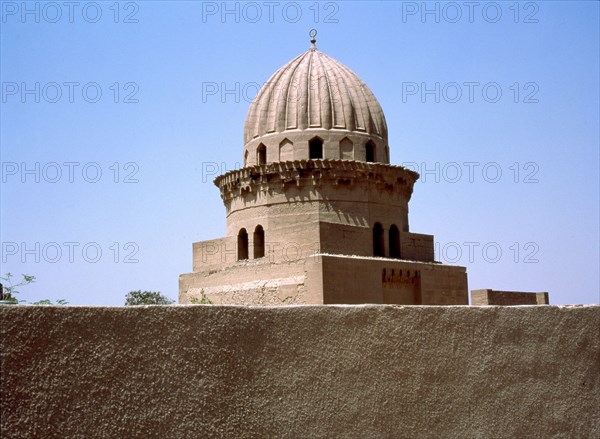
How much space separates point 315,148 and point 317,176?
4.01 feet

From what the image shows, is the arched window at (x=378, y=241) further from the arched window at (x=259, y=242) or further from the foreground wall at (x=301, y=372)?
the foreground wall at (x=301, y=372)

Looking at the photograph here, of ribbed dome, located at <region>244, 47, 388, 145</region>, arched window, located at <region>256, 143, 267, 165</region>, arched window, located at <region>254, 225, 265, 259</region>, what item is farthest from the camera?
arched window, located at <region>256, 143, 267, 165</region>

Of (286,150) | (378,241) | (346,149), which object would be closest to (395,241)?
(378,241)

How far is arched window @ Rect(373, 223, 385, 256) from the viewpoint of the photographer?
20.2m

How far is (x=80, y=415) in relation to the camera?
3.07 metres

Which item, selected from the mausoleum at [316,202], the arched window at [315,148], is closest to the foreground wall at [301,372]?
the mausoleum at [316,202]

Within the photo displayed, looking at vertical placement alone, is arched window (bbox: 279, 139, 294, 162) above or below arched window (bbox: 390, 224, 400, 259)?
above

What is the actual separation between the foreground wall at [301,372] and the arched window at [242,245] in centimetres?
1612

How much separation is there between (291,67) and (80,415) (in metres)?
19.3

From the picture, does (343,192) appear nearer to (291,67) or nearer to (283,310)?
(291,67)

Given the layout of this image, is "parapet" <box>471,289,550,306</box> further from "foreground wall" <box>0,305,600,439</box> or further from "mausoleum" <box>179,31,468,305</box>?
"foreground wall" <box>0,305,600,439</box>

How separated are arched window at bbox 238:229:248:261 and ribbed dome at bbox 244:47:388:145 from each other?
2.95m

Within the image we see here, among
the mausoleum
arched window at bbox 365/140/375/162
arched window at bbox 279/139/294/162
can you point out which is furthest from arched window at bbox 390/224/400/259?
arched window at bbox 279/139/294/162

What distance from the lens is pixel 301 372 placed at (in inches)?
147
